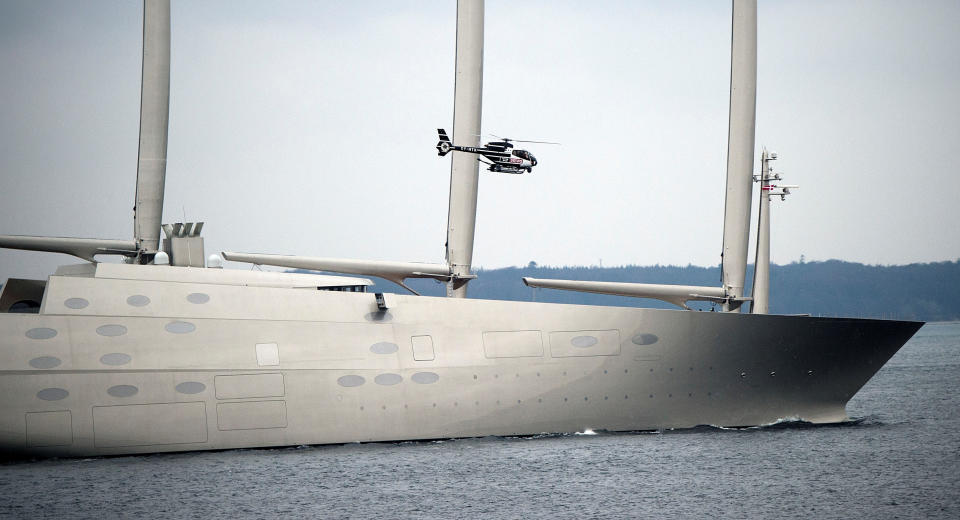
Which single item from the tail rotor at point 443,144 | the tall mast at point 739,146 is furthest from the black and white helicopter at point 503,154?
the tall mast at point 739,146

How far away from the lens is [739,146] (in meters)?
29.1

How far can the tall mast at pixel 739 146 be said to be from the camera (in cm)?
2916

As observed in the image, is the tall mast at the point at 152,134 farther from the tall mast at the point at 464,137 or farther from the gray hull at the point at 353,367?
the tall mast at the point at 464,137

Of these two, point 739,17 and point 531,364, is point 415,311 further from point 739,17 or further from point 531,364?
point 739,17

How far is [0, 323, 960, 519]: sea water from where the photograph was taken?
1925 cm

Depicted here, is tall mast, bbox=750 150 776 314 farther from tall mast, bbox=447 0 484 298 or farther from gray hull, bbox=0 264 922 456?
tall mast, bbox=447 0 484 298

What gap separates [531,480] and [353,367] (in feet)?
16.6

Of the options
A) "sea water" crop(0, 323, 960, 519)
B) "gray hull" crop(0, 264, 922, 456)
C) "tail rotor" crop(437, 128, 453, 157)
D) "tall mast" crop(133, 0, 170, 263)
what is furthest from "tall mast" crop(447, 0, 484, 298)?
"tall mast" crop(133, 0, 170, 263)

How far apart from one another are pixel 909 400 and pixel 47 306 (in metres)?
34.9

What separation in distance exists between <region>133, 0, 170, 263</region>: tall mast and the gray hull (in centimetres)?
354

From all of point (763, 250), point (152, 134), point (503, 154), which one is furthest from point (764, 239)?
point (152, 134)

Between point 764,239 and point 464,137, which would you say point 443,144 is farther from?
point 764,239

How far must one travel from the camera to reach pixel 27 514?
1861 centimetres

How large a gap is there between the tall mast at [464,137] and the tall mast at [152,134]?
7848 mm
